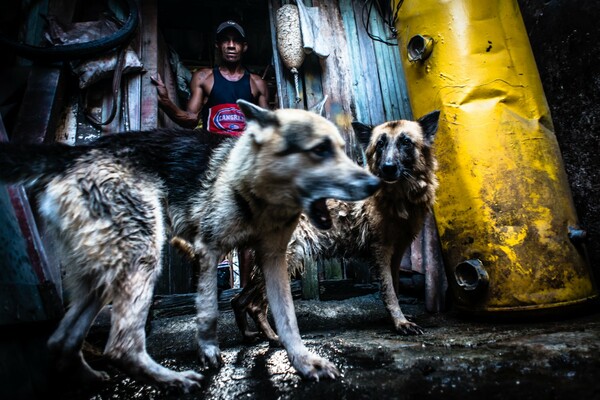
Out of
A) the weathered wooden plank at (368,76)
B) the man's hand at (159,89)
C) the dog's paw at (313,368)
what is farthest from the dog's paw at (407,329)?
the man's hand at (159,89)

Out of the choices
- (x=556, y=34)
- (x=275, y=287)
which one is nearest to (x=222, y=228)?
(x=275, y=287)

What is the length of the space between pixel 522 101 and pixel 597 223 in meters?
1.30

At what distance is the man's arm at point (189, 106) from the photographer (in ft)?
14.8

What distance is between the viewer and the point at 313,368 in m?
1.70

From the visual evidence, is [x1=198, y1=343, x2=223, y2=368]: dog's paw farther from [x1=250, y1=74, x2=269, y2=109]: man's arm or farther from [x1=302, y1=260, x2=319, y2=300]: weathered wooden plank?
[x1=250, y1=74, x2=269, y2=109]: man's arm

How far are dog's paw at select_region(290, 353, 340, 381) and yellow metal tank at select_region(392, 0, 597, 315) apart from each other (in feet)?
5.13

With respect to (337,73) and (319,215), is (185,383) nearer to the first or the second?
(319,215)

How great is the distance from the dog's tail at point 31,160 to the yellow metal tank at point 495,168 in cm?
284

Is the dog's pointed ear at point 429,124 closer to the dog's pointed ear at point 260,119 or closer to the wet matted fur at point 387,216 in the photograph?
the wet matted fur at point 387,216

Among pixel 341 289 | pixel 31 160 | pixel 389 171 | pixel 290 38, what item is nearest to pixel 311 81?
pixel 290 38

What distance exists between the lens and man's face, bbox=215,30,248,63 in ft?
16.9

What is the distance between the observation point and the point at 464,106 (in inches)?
112

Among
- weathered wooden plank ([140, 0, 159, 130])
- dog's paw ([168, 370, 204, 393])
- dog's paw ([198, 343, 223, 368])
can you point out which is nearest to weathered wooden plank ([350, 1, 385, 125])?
weathered wooden plank ([140, 0, 159, 130])

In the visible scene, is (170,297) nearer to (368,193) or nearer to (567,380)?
(368,193)
